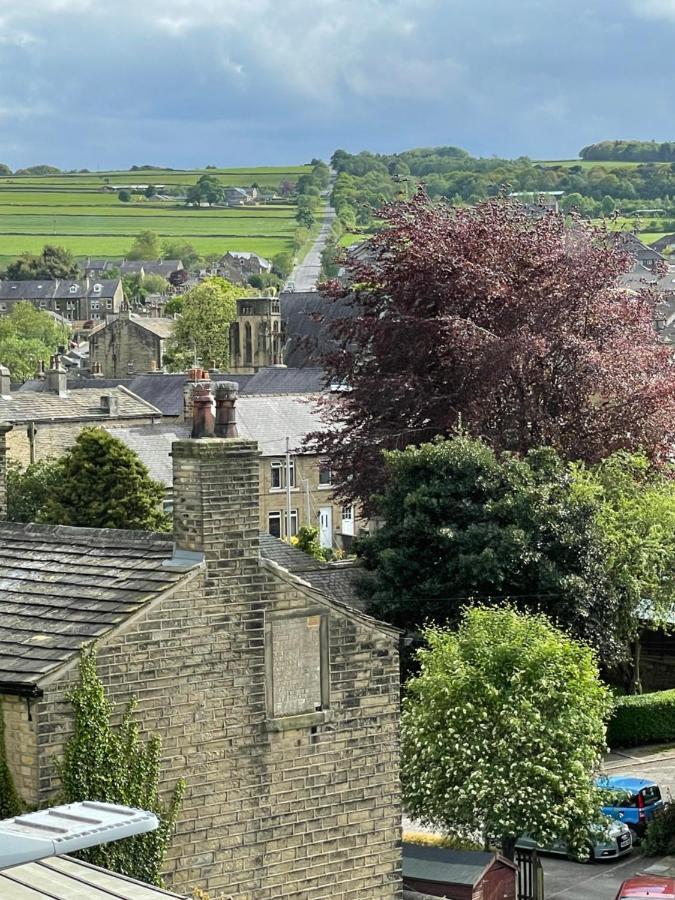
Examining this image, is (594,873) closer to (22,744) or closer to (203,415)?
(203,415)

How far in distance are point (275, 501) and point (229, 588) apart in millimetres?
56302

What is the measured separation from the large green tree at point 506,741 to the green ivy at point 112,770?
9.96 meters

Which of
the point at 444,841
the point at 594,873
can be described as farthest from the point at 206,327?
the point at 444,841

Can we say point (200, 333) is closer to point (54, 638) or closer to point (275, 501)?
point (275, 501)

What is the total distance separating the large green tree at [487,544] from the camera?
1528 inches

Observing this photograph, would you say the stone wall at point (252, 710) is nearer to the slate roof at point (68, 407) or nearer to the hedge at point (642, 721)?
the hedge at point (642, 721)

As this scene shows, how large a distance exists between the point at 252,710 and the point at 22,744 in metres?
2.79

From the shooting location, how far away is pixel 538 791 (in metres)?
28.5

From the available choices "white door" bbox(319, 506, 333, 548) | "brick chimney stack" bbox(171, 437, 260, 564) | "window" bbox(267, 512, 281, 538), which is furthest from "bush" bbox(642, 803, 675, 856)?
"white door" bbox(319, 506, 333, 548)

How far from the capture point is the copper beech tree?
44781mm

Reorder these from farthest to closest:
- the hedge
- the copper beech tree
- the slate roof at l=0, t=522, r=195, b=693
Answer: the copper beech tree → the hedge → the slate roof at l=0, t=522, r=195, b=693

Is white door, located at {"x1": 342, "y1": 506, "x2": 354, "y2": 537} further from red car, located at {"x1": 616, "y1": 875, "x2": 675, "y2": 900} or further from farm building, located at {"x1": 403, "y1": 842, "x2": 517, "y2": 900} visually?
farm building, located at {"x1": 403, "y1": 842, "x2": 517, "y2": 900}

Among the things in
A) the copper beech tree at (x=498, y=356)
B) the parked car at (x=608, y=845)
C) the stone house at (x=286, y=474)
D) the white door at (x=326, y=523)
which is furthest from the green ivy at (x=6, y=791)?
the white door at (x=326, y=523)

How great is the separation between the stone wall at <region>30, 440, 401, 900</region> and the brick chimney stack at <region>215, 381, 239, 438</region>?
287mm
